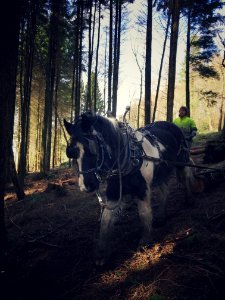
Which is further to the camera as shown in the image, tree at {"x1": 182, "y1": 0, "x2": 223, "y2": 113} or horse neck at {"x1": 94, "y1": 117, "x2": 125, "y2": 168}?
tree at {"x1": 182, "y1": 0, "x2": 223, "y2": 113}

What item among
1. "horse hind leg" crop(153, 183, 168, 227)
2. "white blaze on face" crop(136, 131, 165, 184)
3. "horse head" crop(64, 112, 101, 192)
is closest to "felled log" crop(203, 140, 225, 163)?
"horse hind leg" crop(153, 183, 168, 227)

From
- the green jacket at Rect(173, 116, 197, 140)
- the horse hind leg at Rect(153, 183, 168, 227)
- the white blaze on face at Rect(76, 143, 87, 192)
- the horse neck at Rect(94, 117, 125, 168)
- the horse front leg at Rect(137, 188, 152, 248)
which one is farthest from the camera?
the green jacket at Rect(173, 116, 197, 140)

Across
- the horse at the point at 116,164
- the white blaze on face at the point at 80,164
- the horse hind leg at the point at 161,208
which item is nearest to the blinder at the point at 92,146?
the horse at the point at 116,164

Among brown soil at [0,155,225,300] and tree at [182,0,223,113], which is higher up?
tree at [182,0,223,113]

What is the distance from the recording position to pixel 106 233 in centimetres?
443

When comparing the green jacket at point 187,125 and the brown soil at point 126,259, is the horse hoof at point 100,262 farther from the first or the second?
the green jacket at point 187,125

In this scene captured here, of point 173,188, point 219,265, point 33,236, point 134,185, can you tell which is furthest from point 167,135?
point 33,236

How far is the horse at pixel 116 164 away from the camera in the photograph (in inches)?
150

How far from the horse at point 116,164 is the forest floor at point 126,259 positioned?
14.8 inches

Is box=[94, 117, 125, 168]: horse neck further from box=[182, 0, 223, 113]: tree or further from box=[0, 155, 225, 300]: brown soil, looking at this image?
box=[182, 0, 223, 113]: tree

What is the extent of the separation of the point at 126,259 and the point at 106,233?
0.52 m

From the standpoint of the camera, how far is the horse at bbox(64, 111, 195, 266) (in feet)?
12.5

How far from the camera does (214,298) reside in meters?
2.72

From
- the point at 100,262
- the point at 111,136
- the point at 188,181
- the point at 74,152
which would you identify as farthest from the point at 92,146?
the point at 188,181
